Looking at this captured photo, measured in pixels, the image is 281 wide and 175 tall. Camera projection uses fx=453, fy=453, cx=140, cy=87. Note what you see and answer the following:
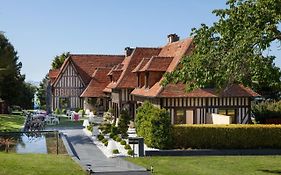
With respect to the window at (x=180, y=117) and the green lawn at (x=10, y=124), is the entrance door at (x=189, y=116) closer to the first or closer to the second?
the window at (x=180, y=117)

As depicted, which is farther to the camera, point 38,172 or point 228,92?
point 228,92

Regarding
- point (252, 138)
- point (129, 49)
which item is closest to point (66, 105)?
point (129, 49)

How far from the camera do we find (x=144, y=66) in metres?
31.9

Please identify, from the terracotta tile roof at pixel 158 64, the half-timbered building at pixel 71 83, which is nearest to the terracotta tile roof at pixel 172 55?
the terracotta tile roof at pixel 158 64

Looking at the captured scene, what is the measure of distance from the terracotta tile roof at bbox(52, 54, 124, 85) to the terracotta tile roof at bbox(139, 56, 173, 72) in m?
22.2

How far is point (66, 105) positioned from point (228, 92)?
2892 centimetres

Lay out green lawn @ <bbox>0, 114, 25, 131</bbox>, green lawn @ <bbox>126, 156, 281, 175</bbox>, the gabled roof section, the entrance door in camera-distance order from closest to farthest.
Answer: green lawn @ <bbox>126, 156, 281, 175</bbox>
the gabled roof section
the entrance door
green lawn @ <bbox>0, 114, 25, 131</bbox>

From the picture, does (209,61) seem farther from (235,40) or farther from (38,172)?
(38,172)

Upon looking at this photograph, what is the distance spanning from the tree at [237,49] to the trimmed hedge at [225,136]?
581 centimetres

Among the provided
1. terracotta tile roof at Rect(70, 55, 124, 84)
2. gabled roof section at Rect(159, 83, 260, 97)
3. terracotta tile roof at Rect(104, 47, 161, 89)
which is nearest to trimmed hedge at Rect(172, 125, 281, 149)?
gabled roof section at Rect(159, 83, 260, 97)

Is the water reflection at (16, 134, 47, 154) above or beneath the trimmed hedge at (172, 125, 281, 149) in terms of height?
beneath

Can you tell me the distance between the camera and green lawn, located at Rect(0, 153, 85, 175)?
13.3 metres

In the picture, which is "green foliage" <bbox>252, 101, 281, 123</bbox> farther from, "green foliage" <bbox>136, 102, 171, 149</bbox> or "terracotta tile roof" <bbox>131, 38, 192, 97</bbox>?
"green foliage" <bbox>136, 102, 171, 149</bbox>

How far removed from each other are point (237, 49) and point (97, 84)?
35.0 metres
